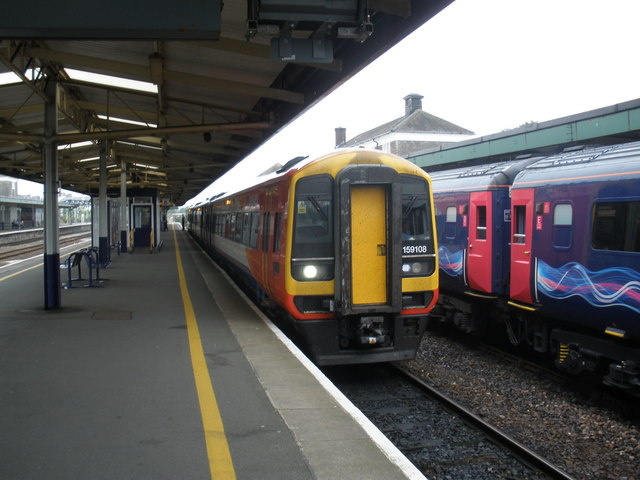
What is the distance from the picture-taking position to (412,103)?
49.0 m

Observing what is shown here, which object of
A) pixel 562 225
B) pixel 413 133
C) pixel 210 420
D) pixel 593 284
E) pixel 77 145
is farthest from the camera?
pixel 413 133

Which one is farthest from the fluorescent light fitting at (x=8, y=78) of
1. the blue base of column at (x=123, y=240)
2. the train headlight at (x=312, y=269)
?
the blue base of column at (x=123, y=240)

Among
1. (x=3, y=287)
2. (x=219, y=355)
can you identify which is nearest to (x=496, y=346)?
(x=219, y=355)

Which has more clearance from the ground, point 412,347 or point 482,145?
point 482,145

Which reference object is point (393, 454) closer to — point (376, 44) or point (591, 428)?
point (591, 428)

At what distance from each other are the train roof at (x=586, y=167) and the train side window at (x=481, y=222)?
3.35 feet

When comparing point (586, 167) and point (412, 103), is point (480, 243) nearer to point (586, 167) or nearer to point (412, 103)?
point (586, 167)

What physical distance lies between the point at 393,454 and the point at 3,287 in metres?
11.9

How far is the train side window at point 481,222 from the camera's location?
31.8 ft

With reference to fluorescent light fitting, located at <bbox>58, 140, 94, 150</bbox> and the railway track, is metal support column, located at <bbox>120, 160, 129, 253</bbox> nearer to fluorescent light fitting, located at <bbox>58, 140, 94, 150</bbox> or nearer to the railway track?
fluorescent light fitting, located at <bbox>58, 140, 94, 150</bbox>

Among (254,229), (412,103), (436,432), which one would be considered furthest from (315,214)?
(412,103)

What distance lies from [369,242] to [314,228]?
739 mm

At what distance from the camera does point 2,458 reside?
155 inches

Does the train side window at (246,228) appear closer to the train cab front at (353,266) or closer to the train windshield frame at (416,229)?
the train cab front at (353,266)
